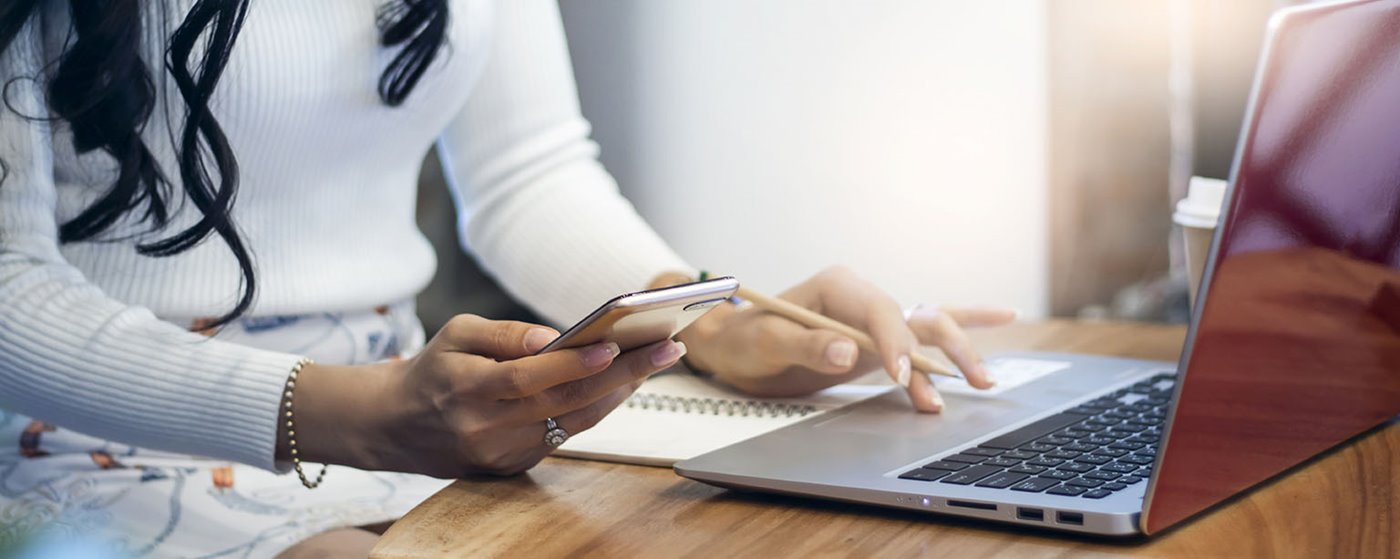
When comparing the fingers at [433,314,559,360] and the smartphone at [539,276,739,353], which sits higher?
the smartphone at [539,276,739,353]

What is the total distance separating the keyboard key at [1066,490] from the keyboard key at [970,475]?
4 cm

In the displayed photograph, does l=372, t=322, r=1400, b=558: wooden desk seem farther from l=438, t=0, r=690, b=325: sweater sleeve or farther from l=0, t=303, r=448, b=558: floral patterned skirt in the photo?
l=438, t=0, r=690, b=325: sweater sleeve

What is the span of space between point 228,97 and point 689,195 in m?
1.90

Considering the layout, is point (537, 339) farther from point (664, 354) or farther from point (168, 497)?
point (168, 497)

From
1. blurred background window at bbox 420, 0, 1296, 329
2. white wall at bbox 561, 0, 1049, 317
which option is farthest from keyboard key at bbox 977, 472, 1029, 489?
white wall at bbox 561, 0, 1049, 317

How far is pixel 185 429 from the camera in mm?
719

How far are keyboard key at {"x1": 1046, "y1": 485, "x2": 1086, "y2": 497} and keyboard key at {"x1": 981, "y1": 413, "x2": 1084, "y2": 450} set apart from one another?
0.09 meters

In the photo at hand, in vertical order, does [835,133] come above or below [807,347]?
below

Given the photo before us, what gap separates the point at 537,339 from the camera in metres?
0.59

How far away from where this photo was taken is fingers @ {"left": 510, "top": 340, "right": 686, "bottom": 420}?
1.95ft

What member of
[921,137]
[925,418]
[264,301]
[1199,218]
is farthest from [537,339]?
[921,137]

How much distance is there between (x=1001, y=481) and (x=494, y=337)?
0.81 ft

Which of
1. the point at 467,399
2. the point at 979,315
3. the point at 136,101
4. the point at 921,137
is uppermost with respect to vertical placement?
the point at 136,101

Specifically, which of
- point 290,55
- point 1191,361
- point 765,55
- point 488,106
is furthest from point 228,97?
point 765,55
